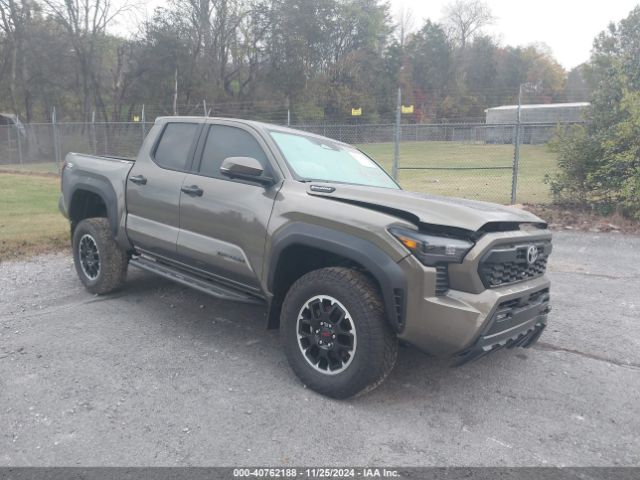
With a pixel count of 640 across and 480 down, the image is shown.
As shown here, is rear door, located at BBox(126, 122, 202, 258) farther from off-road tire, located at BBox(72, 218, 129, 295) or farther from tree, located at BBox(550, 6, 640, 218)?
tree, located at BBox(550, 6, 640, 218)

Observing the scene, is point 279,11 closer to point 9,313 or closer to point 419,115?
point 419,115

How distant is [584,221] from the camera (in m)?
9.53

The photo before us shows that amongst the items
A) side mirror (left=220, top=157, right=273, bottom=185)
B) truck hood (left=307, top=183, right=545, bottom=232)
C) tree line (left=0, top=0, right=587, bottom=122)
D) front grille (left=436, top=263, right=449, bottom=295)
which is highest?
tree line (left=0, top=0, right=587, bottom=122)

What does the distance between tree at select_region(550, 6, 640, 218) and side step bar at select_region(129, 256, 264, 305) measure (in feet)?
26.1

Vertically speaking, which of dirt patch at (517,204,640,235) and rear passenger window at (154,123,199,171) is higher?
rear passenger window at (154,123,199,171)

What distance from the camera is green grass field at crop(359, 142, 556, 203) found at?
47.3 ft

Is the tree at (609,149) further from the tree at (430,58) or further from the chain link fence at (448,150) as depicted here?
the tree at (430,58)

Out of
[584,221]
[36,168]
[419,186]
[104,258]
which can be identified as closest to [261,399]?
[104,258]

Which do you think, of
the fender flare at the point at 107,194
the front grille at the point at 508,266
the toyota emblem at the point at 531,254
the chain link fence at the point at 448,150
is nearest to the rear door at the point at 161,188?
the fender flare at the point at 107,194

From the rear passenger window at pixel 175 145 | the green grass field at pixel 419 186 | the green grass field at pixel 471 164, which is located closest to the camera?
the rear passenger window at pixel 175 145

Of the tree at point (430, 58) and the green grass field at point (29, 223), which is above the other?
the tree at point (430, 58)

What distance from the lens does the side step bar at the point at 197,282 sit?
3871mm

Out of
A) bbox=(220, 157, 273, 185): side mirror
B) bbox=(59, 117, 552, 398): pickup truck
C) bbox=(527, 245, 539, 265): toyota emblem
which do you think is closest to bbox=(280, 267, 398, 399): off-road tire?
bbox=(59, 117, 552, 398): pickup truck

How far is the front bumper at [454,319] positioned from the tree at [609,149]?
7.57 m
